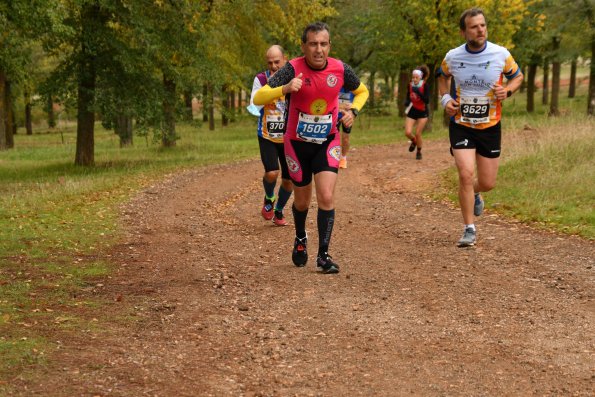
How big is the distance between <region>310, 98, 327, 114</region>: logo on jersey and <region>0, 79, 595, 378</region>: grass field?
2.52 metres

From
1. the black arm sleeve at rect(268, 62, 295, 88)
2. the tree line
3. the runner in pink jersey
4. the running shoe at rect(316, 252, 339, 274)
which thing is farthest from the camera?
the tree line

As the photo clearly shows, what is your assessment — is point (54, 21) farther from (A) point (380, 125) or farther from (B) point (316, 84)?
(A) point (380, 125)

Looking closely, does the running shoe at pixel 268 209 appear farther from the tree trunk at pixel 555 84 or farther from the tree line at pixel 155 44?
the tree trunk at pixel 555 84

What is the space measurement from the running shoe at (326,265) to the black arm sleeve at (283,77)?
1.67 metres

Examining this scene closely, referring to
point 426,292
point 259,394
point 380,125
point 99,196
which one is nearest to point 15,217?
point 99,196

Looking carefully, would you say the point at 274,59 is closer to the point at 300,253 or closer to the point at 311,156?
the point at 311,156

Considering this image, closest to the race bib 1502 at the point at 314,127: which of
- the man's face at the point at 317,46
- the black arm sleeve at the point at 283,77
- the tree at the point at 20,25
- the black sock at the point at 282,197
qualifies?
the black arm sleeve at the point at 283,77

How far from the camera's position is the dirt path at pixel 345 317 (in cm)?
473

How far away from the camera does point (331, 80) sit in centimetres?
755

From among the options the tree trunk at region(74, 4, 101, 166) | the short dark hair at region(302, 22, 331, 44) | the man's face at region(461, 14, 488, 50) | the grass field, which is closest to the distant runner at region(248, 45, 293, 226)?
the grass field

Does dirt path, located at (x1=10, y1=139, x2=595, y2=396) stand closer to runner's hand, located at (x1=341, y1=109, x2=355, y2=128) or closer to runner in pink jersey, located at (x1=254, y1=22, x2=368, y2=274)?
runner in pink jersey, located at (x1=254, y1=22, x2=368, y2=274)

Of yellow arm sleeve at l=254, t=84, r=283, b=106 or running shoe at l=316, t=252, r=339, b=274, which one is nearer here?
yellow arm sleeve at l=254, t=84, r=283, b=106

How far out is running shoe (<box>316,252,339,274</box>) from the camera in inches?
306

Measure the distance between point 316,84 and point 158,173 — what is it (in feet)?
38.9
